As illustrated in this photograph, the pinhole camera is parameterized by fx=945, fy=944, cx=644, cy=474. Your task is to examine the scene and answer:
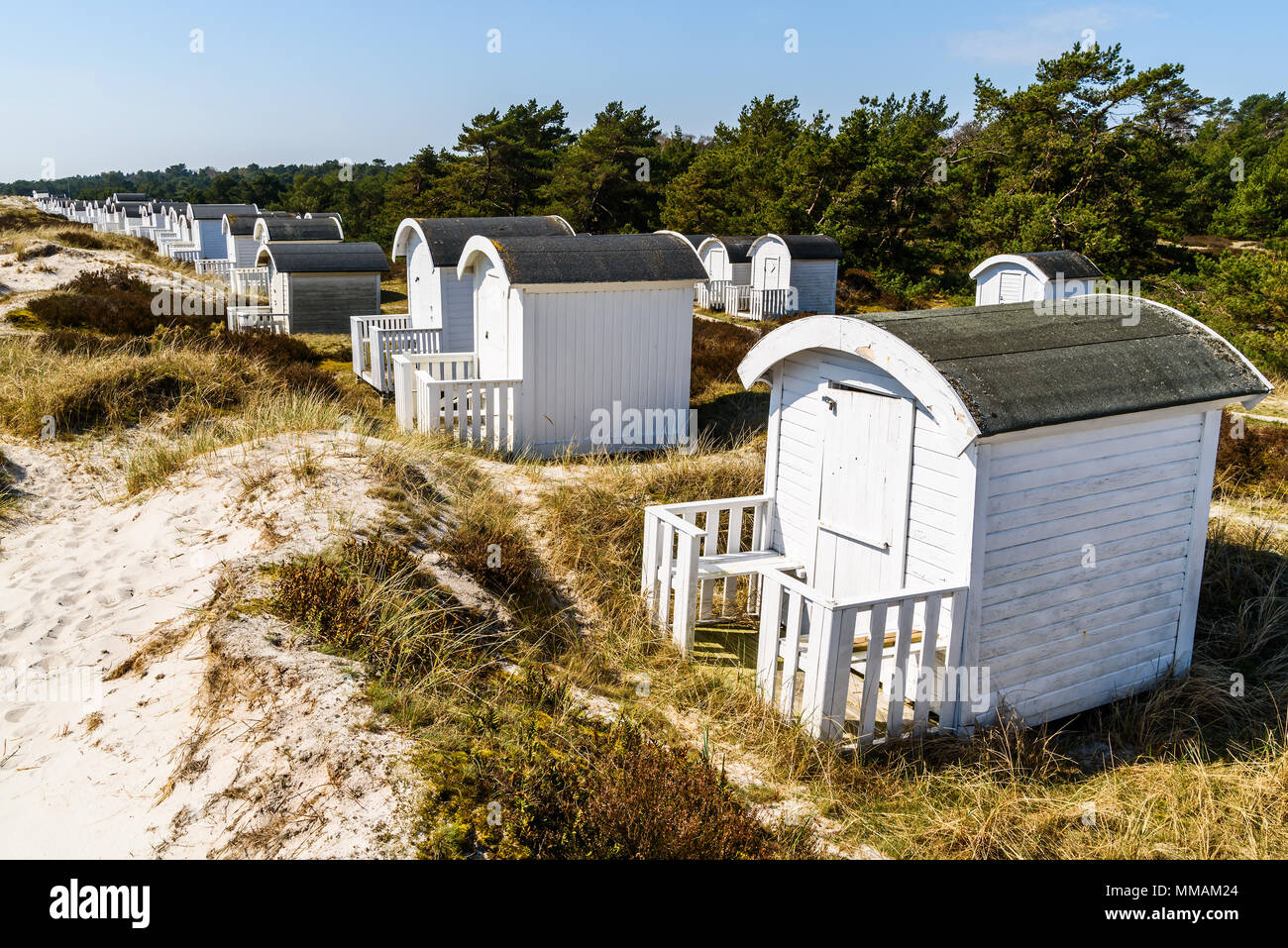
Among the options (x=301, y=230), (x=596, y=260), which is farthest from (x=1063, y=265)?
(x=301, y=230)

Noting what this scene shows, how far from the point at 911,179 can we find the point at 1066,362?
37778mm

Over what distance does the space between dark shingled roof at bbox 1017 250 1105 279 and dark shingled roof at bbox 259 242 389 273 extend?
16.5 meters

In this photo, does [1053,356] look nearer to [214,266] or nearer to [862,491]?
[862,491]

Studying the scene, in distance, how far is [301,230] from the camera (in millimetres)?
33188

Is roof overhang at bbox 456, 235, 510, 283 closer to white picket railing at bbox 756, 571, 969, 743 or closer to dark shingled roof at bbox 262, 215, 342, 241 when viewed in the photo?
white picket railing at bbox 756, 571, 969, 743

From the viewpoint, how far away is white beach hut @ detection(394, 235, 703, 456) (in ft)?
41.5

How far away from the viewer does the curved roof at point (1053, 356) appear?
6.17 metres

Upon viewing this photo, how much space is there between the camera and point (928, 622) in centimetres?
619

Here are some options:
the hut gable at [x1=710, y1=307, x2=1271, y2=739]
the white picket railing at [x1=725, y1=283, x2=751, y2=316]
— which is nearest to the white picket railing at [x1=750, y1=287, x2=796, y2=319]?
the white picket railing at [x1=725, y1=283, x2=751, y2=316]

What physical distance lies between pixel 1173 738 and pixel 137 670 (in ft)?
23.2

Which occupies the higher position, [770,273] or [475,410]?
[770,273]

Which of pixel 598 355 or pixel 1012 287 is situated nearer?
pixel 598 355

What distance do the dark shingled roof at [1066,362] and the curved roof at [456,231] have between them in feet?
33.0
